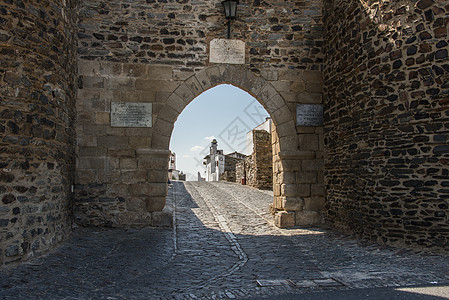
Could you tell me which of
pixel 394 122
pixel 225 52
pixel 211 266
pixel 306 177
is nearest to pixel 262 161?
pixel 306 177

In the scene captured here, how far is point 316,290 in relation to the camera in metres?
3.13

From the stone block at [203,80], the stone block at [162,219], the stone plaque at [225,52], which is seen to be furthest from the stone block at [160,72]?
the stone block at [162,219]

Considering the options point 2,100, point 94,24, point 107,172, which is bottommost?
point 107,172

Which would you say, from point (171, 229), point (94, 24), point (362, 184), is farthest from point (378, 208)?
point (94, 24)

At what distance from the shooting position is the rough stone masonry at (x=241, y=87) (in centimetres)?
420

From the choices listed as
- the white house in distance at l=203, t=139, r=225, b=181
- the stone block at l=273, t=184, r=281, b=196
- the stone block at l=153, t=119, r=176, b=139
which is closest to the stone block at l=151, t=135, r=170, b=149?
the stone block at l=153, t=119, r=176, b=139

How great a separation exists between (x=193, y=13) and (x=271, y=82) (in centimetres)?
189

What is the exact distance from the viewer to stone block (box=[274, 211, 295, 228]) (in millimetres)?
6305

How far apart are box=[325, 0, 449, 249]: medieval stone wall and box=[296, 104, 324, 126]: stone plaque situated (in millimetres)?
547

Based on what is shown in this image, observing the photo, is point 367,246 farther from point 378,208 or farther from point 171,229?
point 171,229

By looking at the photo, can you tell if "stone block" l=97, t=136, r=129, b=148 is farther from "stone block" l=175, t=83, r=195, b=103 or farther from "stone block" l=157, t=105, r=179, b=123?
"stone block" l=175, t=83, r=195, b=103

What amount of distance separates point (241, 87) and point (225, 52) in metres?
0.69

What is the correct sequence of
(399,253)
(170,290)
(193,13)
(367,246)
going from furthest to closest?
(193,13)
(367,246)
(399,253)
(170,290)

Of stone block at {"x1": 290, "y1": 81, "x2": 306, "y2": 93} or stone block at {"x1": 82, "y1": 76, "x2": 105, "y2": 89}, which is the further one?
stone block at {"x1": 290, "y1": 81, "x2": 306, "y2": 93}
